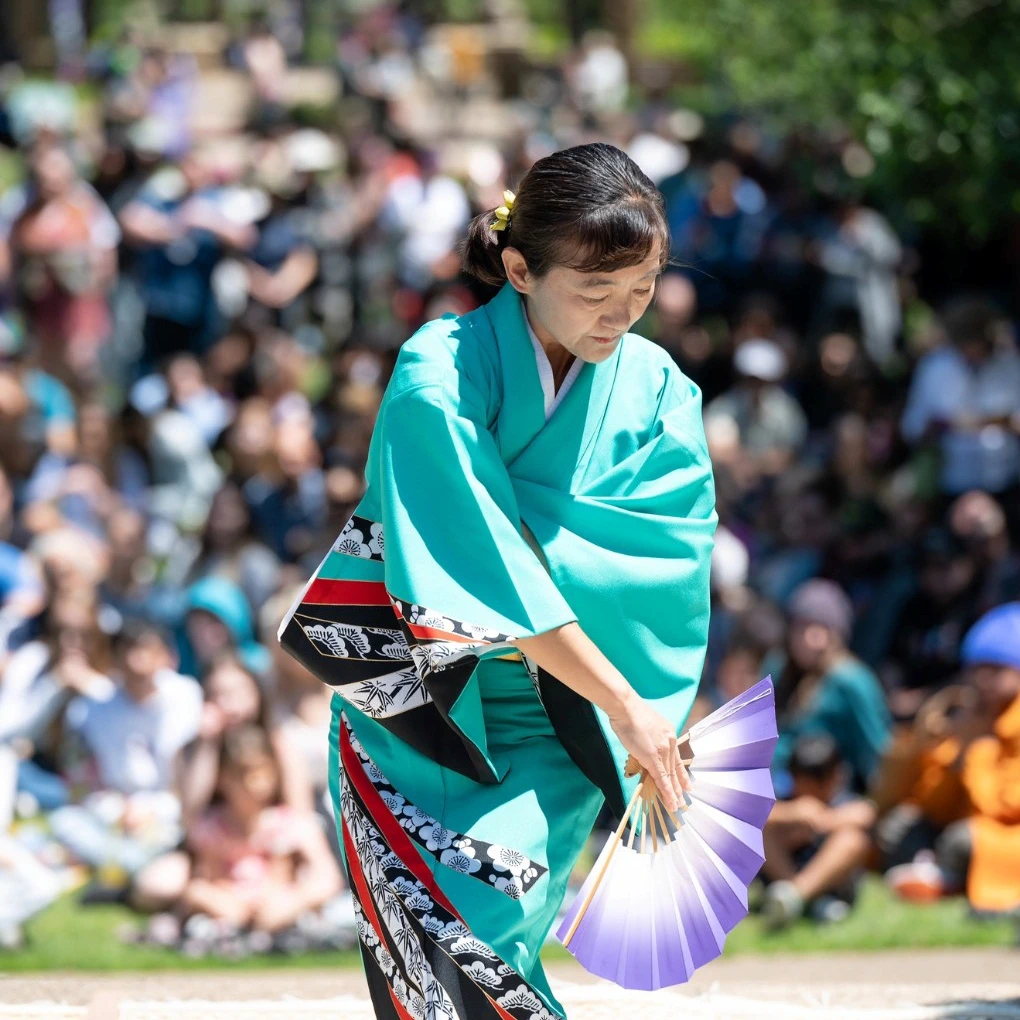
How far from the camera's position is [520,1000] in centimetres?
239

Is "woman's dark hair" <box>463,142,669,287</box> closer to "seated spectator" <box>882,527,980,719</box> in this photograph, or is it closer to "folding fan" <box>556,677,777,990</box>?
"folding fan" <box>556,677,777,990</box>

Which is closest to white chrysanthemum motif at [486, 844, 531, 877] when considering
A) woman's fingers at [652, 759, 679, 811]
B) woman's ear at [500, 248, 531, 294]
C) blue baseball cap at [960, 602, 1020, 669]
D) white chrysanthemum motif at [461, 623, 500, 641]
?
woman's fingers at [652, 759, 679, 811]

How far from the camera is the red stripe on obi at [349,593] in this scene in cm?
249

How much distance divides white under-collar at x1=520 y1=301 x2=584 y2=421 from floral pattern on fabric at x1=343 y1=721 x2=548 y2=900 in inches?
25.0

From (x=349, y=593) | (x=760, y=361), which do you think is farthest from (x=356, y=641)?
(x=760, y=361)

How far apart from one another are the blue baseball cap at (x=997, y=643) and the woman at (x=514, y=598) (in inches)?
124

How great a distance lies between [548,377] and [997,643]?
3.40 metres

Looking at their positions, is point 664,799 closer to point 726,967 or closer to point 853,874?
point 726,967

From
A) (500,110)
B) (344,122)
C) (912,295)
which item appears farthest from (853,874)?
(500,110)

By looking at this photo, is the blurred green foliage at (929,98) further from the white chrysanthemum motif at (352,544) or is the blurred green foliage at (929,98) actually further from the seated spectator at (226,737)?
the white chrysanthemum motif at (352,544)

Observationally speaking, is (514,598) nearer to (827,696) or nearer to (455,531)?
(455,531)

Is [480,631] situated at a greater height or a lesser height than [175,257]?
greater

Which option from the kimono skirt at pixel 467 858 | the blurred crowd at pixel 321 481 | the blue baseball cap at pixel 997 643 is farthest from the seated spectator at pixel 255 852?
the kimono skirt at pixel 467 858

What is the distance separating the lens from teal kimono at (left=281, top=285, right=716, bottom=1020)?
2318mm
